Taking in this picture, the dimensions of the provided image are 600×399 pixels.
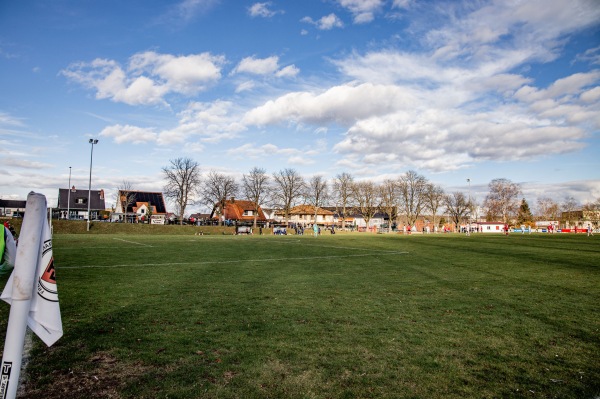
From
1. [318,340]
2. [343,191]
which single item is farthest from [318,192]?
[318,340]

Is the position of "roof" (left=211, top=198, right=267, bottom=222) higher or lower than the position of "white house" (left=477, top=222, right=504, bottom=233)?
higher

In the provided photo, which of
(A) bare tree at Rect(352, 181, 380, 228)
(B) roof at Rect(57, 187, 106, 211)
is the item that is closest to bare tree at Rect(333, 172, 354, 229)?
(A) bare tree at Rect(352, 181, 380, 228)

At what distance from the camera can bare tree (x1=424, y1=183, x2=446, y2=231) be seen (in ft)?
350

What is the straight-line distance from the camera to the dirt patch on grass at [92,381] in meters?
4.35

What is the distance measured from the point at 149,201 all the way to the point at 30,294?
115m

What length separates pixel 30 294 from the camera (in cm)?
254

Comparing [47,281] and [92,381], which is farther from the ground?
[47,281]

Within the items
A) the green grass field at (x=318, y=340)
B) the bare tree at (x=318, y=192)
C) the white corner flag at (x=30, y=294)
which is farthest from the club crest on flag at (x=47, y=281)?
the bare tree at (x=318, y=192)

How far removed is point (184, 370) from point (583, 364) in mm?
5886

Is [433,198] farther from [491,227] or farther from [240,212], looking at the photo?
[240,212]

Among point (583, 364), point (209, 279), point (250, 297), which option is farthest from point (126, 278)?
point (583, 364)

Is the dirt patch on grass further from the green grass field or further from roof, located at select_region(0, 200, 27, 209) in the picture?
roof, located at select_region(0, 200, 27, 209)

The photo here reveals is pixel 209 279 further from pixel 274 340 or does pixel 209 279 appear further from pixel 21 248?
pixel 21 248

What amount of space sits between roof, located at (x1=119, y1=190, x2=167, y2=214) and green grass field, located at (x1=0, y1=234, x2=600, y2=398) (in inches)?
4003
